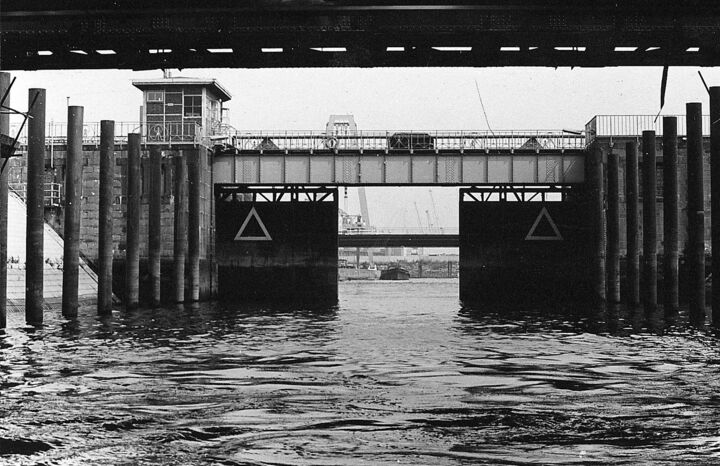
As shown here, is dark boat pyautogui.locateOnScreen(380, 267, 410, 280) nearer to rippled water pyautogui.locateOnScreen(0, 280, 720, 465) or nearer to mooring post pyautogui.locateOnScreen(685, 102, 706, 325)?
mooring post pyautogui.locateOnScreen(685, 102, 706, 325)

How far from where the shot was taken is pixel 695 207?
3231 centimetres

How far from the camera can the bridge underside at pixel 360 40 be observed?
1493cm

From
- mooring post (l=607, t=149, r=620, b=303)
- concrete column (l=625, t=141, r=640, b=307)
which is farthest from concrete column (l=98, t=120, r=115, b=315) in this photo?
mooring post (l=607, t=149, r=620, b=303)

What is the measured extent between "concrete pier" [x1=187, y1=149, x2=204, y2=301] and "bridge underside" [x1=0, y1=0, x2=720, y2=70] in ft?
119

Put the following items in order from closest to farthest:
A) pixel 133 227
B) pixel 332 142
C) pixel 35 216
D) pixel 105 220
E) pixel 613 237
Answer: pixel 35 216, pixel 105 220, pixel 133 227, pixel 613 237, pixel 332 142

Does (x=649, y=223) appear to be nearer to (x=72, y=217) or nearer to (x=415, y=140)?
(x=415, y=140)

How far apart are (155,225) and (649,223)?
24184mm

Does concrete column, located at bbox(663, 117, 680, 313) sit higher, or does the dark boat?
concrete column, located at bbox(663, 117, 680, 313)

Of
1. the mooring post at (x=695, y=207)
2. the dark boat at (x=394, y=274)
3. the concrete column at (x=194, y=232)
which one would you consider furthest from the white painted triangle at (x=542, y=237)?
the dark boat at (x=394, y=274)

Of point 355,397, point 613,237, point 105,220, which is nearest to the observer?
point 355,397

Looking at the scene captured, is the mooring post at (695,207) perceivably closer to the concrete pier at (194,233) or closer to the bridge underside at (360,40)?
the bridge underside at (360,40)

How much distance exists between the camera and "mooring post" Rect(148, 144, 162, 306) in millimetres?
46969

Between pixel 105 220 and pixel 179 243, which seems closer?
pixel 105 220

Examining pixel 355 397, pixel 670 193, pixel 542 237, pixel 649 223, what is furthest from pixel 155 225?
pixel 355 397
